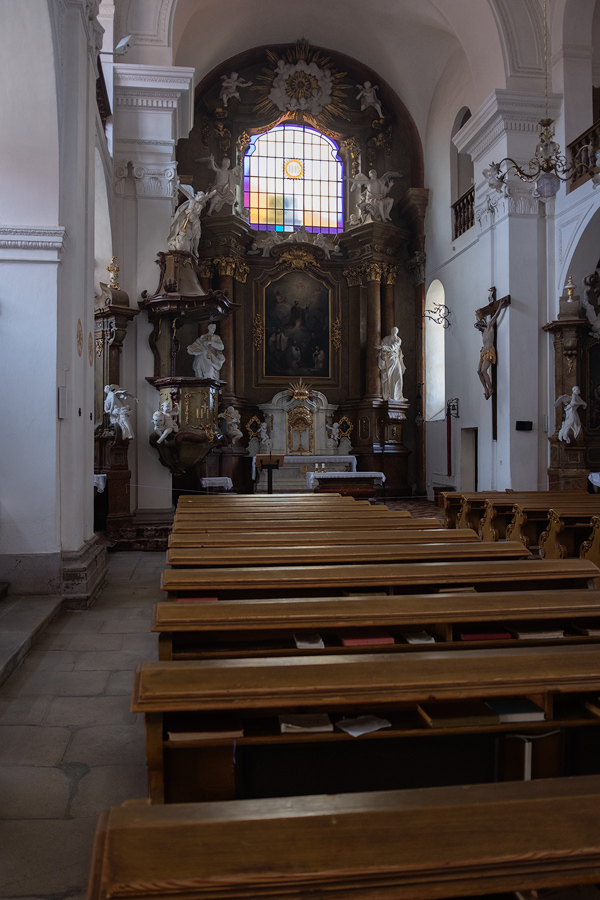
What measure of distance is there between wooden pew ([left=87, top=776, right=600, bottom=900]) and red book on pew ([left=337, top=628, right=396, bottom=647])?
4.06ft

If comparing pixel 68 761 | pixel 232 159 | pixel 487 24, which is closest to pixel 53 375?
pixel 68 761

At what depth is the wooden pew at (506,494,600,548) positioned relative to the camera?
6.29 m

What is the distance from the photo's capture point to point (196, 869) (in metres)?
1.05

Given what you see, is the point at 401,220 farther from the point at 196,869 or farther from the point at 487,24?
the point at 196,869

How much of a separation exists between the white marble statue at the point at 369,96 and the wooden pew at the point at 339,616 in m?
15.9

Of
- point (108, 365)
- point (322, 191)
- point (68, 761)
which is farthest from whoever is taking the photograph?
point (322, 191)

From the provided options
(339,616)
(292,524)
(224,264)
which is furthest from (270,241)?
(339,616)

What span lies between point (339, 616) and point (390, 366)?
12.9 metres

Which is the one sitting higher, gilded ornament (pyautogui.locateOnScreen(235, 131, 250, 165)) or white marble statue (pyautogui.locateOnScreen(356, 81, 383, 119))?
white marble statue (pyautogui.locateOnScreen(356, 81, 383, 119))

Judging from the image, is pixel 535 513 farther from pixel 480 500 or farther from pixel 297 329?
pixel 297 329

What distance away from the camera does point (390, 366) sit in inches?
Result: 587

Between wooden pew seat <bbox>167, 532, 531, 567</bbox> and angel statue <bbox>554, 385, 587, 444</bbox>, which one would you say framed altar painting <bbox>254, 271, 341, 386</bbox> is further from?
wooden pew seat <bbox>167, 532, 531, 567</bbox>

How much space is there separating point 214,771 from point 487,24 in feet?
42.9

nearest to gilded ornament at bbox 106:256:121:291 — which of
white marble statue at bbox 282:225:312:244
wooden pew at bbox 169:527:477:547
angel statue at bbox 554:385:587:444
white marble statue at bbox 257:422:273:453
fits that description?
white marble statue at bbox 257:422:273:453
